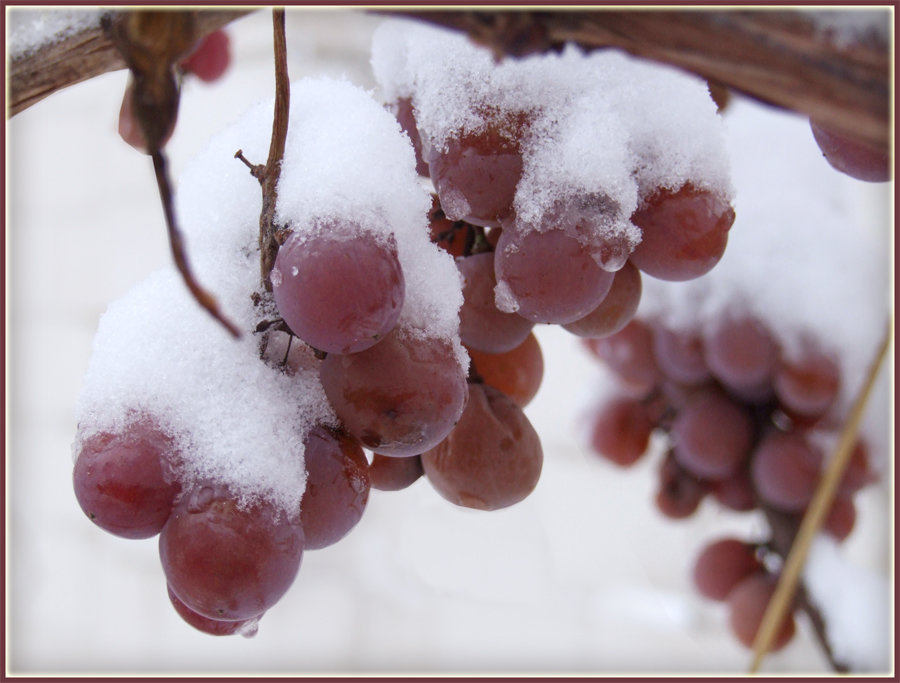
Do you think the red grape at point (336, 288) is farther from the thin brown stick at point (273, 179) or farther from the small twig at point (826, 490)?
the small twig at point (826, 490)

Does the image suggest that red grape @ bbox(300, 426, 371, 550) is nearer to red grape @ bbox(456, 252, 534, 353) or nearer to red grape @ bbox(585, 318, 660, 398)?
red grape @ bbox(456, 252, 534, 353)

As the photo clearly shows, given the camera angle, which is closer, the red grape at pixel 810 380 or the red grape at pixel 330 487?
the red grape at pixel 330 487

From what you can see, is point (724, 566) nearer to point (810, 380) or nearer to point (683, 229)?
point (810, 380)

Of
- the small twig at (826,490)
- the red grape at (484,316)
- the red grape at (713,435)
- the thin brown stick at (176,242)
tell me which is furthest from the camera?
the red grape at (713,435)

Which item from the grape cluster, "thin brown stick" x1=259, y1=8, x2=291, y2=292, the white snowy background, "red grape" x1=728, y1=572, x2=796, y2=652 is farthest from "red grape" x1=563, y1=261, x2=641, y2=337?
the white snowy background

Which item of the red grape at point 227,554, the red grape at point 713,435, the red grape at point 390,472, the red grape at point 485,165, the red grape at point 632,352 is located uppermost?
the red grape at point 485,165

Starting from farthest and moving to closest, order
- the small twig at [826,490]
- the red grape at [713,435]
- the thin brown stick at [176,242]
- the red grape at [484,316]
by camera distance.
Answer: the red grape at [713,435] → the small twig at [826,490] → the red grape at [484,316] → the thin brown stick at [176,242]

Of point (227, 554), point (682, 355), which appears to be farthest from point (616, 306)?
A: point (682, 355)

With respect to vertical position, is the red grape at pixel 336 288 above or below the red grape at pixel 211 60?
below

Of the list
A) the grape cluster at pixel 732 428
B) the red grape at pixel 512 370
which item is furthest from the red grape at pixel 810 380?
the red grape at pixel 512 370
